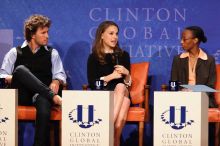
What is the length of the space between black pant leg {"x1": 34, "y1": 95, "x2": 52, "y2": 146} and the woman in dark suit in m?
1.44

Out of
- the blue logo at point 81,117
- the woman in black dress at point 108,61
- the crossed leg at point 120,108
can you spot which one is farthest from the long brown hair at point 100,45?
the blue logo at point 81,117

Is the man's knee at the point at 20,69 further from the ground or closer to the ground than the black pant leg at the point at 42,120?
further from the ground

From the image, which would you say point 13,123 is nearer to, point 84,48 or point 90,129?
point 90,129

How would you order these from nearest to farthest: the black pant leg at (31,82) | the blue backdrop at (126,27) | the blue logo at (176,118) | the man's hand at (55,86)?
the blue logo at (176,118) < the black pant leg at (31,82) < the man's hand at (55,86) < the blue backdrop at (126,27)

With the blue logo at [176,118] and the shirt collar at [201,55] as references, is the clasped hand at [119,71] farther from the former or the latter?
the blue logo at [176,118]

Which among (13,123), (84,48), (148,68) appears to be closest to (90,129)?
Result: (13,123)

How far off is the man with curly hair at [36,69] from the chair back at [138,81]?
78 centimetres

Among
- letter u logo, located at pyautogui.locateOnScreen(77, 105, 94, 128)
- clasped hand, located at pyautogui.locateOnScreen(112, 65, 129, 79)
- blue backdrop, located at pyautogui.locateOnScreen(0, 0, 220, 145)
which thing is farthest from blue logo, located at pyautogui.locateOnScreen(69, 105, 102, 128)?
blue backdrop, located at pyautogui.locateOnScreen(0, 0, 220, 145)

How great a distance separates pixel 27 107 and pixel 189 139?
5.76 ft

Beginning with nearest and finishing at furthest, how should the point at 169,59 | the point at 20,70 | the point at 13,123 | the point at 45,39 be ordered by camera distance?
1. the point at 13,123
2. the point at 20,70
3. the point at 45,39
4. the point at 169,59

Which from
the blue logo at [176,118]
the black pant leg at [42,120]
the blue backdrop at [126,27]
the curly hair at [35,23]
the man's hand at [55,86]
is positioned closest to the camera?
the blue logo at [176,118]

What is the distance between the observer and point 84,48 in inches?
248

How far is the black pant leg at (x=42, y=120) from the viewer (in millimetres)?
4961

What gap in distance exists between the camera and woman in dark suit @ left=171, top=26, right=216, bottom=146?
5.61m
